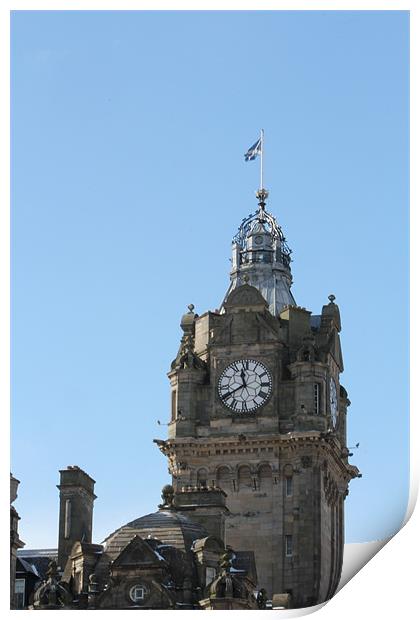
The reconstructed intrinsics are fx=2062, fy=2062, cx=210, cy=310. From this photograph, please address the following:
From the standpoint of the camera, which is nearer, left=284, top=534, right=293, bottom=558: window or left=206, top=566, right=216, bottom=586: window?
left=206, top=566, right=216, bottom=586: window

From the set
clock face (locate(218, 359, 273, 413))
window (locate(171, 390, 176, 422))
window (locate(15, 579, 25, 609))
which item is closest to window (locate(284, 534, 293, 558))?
clock face (locate(218, 359, 273, 413))

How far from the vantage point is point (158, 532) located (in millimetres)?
82500

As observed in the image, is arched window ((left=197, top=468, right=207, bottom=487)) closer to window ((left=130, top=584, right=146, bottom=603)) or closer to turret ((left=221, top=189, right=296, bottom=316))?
turret ((left=221, top=189, right=296, bottom=316))

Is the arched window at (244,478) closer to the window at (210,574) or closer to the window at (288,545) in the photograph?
the window at (288,545)

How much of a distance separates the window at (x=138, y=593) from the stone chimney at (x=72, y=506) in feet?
34.2

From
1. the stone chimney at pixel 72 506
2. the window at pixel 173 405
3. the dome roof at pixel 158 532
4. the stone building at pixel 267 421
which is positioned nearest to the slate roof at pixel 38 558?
the stone chimney at pixel 72 506

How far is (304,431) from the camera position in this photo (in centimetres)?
10394

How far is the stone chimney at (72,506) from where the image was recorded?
89312mm

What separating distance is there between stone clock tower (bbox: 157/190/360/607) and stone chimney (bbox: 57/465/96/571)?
1113cm

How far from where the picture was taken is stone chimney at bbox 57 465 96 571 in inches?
3516

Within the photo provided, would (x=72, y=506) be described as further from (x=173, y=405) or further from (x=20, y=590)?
(x=173, y=405)
